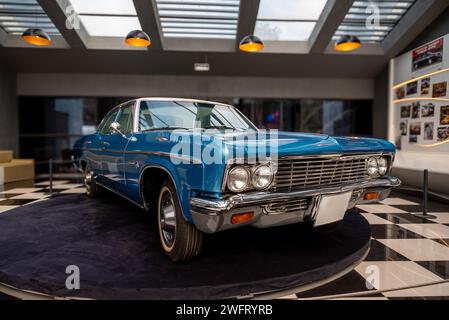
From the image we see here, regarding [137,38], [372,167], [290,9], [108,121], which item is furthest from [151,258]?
[290,9]

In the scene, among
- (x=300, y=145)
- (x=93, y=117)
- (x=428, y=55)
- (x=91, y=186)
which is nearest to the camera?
(x=300, y=145)

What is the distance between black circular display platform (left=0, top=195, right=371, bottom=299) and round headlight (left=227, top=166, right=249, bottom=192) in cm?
59

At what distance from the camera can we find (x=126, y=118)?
9.96ft

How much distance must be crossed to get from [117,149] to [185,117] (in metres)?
0.74

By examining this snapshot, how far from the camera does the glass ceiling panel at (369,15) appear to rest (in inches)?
272

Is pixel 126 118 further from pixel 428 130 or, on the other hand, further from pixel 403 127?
pixel 403 127

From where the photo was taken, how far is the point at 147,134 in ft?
7.70

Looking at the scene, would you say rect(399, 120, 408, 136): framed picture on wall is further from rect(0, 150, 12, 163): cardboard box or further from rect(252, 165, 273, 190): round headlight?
rect(0, 150, 12, 163): cardboard box

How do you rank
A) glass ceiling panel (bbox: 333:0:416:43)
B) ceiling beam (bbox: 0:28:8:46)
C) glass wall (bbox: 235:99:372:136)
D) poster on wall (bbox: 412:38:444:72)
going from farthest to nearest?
glass wall (bbox: 235:99:372:136) < ceiling beam (bbox: 0:28:8:46) < glass ceiling panel (bbox: 333:0:416:43) < poster on wall (bbox: 412:38:444:72)

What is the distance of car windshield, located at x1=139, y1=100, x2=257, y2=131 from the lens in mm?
2703

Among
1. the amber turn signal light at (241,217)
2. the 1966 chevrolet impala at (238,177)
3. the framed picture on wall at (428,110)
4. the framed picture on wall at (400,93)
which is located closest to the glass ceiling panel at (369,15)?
the framed picture on wall at (400,93)

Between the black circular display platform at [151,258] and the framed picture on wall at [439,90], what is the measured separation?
485 cm

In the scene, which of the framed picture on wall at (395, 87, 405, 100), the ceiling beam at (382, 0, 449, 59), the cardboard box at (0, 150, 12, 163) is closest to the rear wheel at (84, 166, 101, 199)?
→ the cardboard box at (0, 150, 12, 163)
